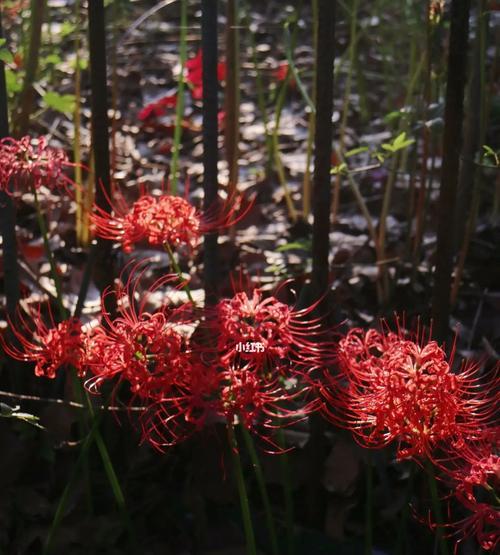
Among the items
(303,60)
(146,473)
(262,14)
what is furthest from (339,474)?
(262,14)

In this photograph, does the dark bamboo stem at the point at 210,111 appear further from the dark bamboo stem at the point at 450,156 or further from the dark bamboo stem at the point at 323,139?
the dark bamboo stem at the point at 450,156

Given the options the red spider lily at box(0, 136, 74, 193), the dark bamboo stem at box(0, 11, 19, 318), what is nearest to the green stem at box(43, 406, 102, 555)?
the red spider lily at box(0, 136, 74, 193)

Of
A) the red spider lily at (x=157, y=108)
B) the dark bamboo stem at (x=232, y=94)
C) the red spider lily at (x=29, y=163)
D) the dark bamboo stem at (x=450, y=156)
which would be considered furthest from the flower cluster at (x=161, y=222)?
the red spider lily at (x=157, y=108)

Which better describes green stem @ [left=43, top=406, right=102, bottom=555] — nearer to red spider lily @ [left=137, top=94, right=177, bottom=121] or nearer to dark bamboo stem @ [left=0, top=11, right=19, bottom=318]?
dark bamboo stem @ [left=0, top=11, right=19, bottom=318]

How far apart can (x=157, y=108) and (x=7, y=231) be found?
1858 millimetres

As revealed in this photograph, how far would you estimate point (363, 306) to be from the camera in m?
2.19

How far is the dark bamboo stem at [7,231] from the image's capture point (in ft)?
5.76

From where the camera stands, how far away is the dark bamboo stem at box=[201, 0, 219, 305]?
63.6 inches

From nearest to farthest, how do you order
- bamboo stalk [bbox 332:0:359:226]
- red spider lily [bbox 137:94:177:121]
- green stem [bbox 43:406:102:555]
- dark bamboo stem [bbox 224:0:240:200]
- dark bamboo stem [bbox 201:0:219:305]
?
green stem [bbox 43:406:102:555] → dark bamboo stem [bbox 201:0:219:305] → dark bamboo stem [bbox 224:0:240:200] → bamboo stalk [bbox 332:0:359:226] → red spider lily [bbox 137:94:177:121]

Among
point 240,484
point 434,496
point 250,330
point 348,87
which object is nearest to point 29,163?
point 250,330

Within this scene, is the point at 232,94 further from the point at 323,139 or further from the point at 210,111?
the point at 323,139

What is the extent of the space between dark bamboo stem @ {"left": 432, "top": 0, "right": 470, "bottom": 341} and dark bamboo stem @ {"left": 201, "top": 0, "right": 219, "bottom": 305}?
1.34 ft

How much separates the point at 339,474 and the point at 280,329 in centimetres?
58

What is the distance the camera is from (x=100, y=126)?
65.8 inches
